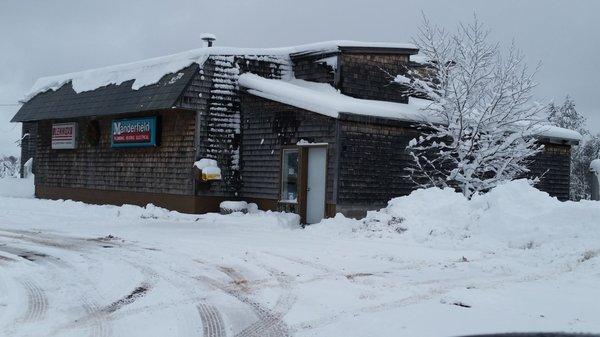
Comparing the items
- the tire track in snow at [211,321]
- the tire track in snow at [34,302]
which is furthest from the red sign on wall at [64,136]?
the tire track in snow at [211,321]

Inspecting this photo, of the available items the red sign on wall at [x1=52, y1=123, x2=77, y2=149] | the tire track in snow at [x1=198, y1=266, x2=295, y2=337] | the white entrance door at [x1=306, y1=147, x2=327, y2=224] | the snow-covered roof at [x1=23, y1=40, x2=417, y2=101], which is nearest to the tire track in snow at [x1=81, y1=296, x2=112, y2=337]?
the tire track in snow at [x1=198, y1=266, x2=295, y2=337]

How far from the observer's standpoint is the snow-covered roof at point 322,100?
1655cm

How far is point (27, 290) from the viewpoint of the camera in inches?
315

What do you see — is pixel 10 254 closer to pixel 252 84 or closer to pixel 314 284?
pixel 314 284

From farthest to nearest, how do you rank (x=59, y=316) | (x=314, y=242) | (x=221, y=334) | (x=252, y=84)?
1. (x=252, y=84)
2. (x=314, y=242)
3. (x=59, y=316)
4. (x=221, y=334)

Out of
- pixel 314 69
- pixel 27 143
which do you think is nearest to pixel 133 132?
pixel 314 69

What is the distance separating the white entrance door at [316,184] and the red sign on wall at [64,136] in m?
11.6

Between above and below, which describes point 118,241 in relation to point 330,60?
below

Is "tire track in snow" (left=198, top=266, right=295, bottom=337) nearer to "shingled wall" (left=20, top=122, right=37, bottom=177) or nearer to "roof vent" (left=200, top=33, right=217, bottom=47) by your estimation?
"roof vent" (left=200, top=33, right=217, bottom=47)

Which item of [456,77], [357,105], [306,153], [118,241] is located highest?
[456,77]

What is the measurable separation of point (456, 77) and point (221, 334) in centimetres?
1481

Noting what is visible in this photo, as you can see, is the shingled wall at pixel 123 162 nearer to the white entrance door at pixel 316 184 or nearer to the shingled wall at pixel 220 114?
→ the shingled wall at pixel 220 114

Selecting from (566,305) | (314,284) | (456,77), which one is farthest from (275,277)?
(456,77)

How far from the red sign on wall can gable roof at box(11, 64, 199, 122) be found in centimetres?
69
